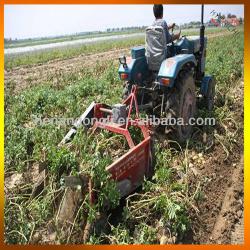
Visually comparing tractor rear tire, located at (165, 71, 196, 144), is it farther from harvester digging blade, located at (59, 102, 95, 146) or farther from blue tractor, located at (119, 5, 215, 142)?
harvester digging blade, located at (59, 102, 95, 146)

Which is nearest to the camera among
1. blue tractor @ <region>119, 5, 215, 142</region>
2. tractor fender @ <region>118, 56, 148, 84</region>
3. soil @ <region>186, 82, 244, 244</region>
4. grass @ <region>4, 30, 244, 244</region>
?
grass @ <region>4, 30, 244, 244</region>

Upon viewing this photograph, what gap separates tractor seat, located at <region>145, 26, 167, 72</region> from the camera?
5168 millimetres

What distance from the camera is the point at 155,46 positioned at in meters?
5.27

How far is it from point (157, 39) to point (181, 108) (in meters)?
1.06

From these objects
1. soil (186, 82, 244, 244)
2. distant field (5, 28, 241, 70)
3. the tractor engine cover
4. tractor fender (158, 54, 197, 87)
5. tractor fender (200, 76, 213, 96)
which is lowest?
soil (186, 82, 244, 244)


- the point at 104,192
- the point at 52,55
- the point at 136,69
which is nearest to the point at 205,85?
the point at 136,69

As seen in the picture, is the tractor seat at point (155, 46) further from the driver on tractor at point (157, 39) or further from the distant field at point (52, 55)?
the distant field at point (52, 55)

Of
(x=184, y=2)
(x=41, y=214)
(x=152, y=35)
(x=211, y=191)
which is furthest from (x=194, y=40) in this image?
(x=41, y=214)

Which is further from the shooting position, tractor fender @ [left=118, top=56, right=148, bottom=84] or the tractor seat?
tractor fender @ [left=118, top=56, right=148, bottom=84]

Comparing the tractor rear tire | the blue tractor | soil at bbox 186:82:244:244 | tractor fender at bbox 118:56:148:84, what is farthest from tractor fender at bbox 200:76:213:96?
tractor fender at bbox 118:56:148:84

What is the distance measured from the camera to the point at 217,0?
418cm

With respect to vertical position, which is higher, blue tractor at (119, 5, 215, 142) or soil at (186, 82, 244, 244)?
blue tractor at (119, 5, 215, 142)

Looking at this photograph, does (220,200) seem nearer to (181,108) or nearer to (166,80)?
(181,108)

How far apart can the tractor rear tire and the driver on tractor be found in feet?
1.36
